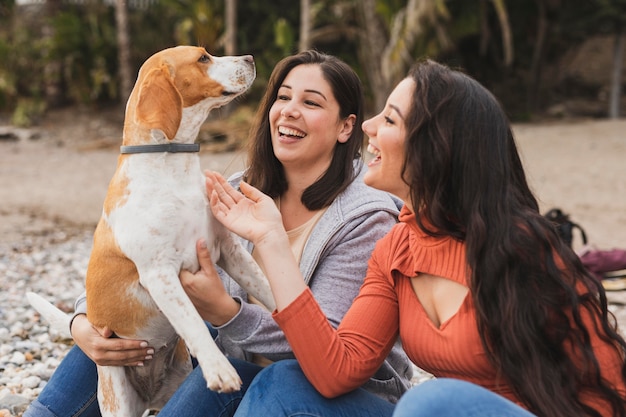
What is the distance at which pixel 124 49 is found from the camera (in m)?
18.5

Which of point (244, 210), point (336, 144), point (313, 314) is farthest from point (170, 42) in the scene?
point (313, 314)

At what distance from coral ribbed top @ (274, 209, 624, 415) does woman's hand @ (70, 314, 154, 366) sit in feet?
2.28

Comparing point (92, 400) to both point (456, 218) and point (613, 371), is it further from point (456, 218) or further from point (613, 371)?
point (613, 371)

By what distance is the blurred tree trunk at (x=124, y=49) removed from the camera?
1836 centimetres

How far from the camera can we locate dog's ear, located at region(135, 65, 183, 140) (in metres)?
2.32

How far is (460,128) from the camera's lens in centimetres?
204

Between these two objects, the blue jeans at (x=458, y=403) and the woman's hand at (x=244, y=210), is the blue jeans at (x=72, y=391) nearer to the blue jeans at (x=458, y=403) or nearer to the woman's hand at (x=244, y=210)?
the woman's hand at (x=244, y=210)

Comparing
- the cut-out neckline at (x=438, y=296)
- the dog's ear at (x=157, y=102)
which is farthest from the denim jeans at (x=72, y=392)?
the cut-out neckline at (x=438, y=296)

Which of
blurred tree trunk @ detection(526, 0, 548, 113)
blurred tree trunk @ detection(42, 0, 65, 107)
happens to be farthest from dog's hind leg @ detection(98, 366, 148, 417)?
blurred tree trunk @ detection(42, 0, 65, 107)

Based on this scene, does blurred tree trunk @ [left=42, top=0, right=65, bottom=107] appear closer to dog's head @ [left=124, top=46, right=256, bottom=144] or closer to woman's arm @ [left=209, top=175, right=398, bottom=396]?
dog's head @ [left=124, top=46, right=256, bottom=144]

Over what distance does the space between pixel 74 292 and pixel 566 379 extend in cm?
475

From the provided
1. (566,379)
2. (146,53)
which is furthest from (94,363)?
(146,53)

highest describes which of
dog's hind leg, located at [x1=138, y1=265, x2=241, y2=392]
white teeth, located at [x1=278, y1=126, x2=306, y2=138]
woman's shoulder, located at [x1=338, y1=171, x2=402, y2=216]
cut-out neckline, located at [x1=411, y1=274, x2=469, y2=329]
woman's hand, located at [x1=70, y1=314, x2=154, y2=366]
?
white teeth, located at [x1=278, y1=126, x2=306, y2=138]

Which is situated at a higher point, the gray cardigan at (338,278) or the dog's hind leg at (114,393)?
the gray cardigan at (338,278)
